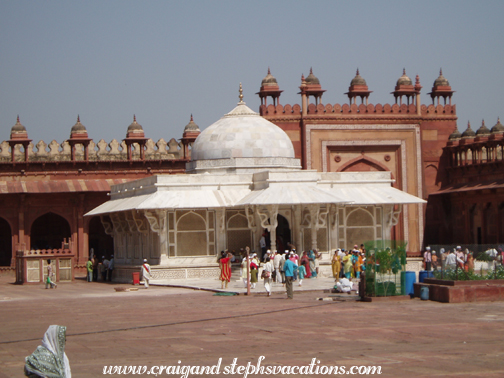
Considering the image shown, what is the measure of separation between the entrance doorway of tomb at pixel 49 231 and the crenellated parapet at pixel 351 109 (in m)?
10.8

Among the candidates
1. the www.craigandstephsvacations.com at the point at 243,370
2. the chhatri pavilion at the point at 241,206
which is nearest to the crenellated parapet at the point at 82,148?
the chhatri pavilion at the point at 241,206

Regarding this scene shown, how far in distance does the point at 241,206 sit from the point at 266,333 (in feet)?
45.7

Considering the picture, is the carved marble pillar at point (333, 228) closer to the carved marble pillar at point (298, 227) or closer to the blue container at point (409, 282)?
the carved marble pillar at point (298, 227)

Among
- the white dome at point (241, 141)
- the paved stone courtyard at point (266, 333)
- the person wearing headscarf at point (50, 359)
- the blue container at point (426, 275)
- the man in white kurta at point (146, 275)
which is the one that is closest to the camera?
the person wearing headscarf at point (50, 359)

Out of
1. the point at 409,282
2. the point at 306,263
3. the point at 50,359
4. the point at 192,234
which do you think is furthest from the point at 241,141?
the point at 50,359

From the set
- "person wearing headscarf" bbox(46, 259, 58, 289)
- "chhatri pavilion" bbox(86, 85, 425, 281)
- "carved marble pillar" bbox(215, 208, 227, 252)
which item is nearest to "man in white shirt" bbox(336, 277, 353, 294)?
"chhatri pavilion" bbox(86, 85, 425, 281)

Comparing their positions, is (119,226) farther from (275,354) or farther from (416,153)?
(275,354)

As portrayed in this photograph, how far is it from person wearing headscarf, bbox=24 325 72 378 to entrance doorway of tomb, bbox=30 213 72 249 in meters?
31.9

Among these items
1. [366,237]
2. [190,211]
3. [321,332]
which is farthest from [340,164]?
[321,332]

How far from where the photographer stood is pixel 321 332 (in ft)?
39.8

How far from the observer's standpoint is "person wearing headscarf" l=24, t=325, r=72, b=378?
7.26 metres

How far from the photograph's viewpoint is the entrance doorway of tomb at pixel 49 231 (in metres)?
38.7

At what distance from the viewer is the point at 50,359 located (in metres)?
7.30

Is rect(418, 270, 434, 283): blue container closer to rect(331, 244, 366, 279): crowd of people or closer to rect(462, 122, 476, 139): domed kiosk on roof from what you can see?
rect(331, 244, 366, 279): crowd of people
